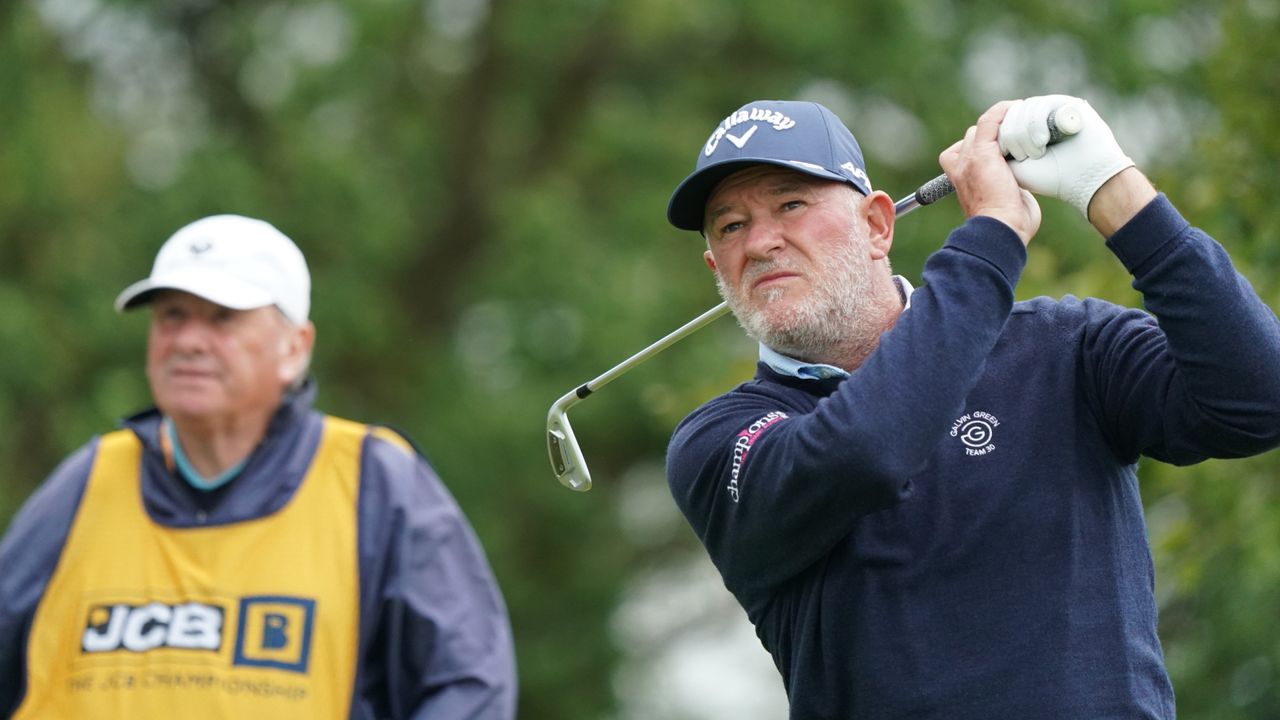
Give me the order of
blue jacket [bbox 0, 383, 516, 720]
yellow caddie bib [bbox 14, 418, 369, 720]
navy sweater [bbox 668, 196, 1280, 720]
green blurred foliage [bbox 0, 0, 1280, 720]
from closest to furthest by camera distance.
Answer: navy sweater [bbox 668, 196, 1280, 720], yellow caddie bib [bbox 14, 418, 369, 720], blue jacket [bbox 0, 383, 516, 720], green blurred foliage [bbox 0, 0, 1280, 720]

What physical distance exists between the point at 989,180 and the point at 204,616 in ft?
7.55


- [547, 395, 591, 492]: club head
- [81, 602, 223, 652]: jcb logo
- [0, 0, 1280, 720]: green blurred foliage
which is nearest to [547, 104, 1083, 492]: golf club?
[547, 395, 591, 492]: club head

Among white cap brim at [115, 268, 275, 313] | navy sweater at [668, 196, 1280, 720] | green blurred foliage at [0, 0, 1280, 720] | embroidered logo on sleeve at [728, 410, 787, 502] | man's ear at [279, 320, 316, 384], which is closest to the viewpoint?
navy sweater at [668, 196, 1280, 720]

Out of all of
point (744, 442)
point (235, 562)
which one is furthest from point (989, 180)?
point (235, 562)

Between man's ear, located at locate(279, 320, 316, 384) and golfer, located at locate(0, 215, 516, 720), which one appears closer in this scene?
golfer, located at locate(0, 215, 516, 720)

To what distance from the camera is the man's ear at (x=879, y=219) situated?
3324mm

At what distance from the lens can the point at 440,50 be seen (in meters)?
15.0

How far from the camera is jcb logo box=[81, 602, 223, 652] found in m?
4.39

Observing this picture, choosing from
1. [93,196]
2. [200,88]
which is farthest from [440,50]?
[93,196]

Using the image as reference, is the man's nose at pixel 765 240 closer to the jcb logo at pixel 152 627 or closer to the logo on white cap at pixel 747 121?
the logo on white cap at pixel 747 121

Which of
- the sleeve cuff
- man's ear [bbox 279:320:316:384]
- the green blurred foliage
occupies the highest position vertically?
the green blurred foliage

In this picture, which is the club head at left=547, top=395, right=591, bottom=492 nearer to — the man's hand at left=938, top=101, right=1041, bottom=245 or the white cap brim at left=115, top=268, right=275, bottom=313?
the man's hand at left=938, top=101, right=1041, bottom=245

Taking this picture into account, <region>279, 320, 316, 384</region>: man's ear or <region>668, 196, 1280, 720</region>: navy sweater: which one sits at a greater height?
<region>279, 320, 316, 384</region>: man's ear

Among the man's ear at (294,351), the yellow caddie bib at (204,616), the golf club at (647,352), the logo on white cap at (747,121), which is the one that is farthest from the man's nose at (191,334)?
the logo on white cap at (747,121)
